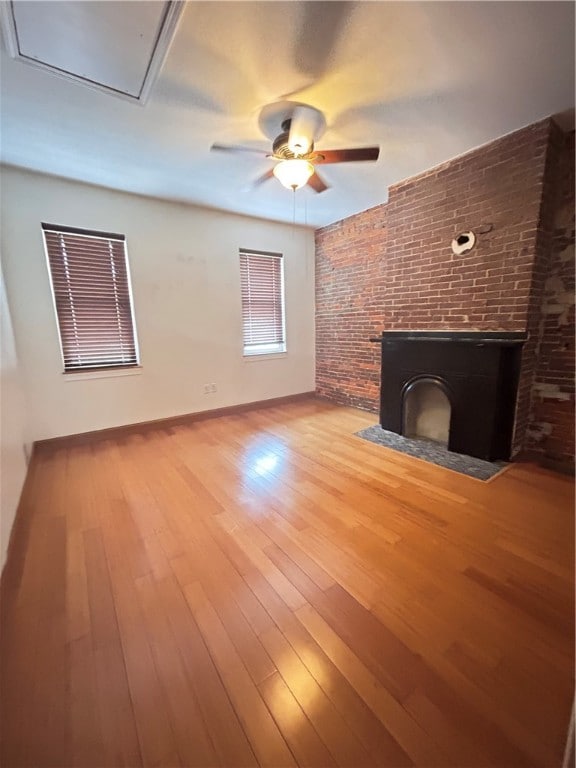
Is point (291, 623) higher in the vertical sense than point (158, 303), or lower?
lower

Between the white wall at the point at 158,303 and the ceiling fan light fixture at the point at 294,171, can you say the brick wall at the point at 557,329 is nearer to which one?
the ceiling fan light fixture at the point at 294,171

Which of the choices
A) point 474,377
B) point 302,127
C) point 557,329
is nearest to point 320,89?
point 302,127

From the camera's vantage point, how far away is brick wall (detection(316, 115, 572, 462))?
92.1 inches

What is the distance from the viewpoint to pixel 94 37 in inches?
57.7

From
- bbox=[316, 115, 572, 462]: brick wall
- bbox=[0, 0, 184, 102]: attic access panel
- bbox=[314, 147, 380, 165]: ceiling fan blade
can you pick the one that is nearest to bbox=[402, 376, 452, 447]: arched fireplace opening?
bbox=[316, 115, 572, 462]: brick wall

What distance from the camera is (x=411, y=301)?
3184mm

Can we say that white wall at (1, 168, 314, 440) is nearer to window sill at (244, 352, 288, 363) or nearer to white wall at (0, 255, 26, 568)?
window sill at (244, 352, 288, 363)

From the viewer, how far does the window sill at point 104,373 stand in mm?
3171

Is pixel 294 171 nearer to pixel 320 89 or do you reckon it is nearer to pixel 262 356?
pixel 320 89

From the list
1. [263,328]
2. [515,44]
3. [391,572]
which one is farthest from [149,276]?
[391,572]

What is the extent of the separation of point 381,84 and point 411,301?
183 cm

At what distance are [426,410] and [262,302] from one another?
8.83 ft

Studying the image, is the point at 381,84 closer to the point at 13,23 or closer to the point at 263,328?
the point at 13,23

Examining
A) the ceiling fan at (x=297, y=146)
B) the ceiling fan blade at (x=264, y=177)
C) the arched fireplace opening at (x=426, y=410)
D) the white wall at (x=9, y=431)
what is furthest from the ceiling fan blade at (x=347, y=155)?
the white wall at (x=9, y=431)
